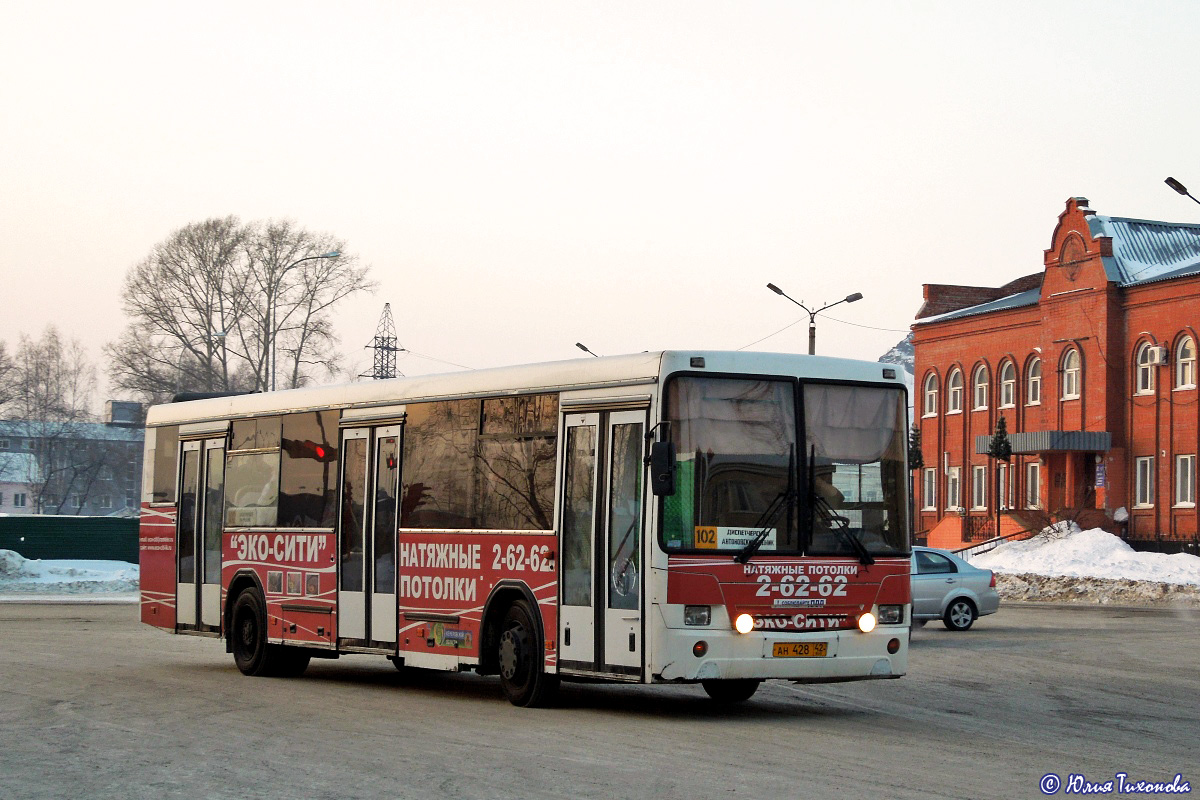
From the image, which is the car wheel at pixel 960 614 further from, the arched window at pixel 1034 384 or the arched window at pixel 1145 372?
the arched window at pixel 1034 384

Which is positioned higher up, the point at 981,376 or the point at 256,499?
the point at 981,376

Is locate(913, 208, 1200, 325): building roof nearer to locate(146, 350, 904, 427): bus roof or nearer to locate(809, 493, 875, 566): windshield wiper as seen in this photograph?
locate(146, 350, 904, 427): bus roof

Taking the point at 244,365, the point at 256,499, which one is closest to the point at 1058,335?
the point at 244,365

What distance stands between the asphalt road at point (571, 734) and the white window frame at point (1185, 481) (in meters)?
37.1

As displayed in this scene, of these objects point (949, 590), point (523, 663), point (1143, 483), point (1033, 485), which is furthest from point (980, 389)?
point (523, 663)

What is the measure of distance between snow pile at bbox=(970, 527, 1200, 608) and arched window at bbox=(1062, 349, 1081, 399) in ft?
41.1

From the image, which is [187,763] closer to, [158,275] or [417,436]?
[417,436]

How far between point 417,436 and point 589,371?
272 centimetres

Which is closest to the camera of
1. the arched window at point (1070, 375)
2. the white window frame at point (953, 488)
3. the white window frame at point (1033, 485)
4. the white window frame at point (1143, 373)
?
the white window frame at point (1143, 373)

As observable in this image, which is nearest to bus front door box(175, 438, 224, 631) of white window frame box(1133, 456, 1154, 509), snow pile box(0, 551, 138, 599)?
snow pile box(0, 551, 138, 599)

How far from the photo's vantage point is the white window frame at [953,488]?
69.1m

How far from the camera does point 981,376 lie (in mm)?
68500

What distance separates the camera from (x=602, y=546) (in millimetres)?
13602

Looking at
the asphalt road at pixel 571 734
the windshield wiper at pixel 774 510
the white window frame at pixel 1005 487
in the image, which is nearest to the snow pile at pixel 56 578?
the asphalt road at pixel 571 734
